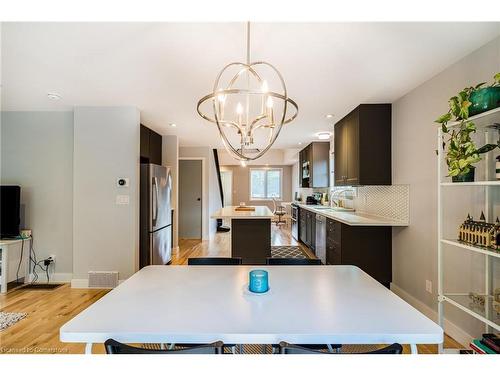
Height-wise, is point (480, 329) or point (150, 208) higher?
point (150, 208)

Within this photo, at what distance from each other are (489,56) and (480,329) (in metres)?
2.05

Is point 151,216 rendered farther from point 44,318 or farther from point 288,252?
point 288,252

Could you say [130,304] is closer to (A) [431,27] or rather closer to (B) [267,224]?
(A) [431,27]

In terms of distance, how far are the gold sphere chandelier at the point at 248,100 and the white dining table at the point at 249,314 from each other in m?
0.81

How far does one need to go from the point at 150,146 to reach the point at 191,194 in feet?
7.57

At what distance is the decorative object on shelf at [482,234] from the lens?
5.13ft

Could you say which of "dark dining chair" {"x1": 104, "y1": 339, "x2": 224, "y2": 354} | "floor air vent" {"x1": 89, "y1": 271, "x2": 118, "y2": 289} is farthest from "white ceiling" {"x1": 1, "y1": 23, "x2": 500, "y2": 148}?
"floor air vent" {"x1": 89, "y1": 271, "x2": 118, "y2": 289}

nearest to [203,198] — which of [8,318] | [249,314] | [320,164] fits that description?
[320,164]

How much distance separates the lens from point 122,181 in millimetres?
3342

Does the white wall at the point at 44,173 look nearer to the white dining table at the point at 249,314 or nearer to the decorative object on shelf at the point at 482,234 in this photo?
the white dining table at the point at 249,314

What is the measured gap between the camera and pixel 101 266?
334 centimetres

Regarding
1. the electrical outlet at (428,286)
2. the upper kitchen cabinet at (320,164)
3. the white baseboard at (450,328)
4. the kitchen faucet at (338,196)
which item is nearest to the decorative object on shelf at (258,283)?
the white baseboard at (450,328)
